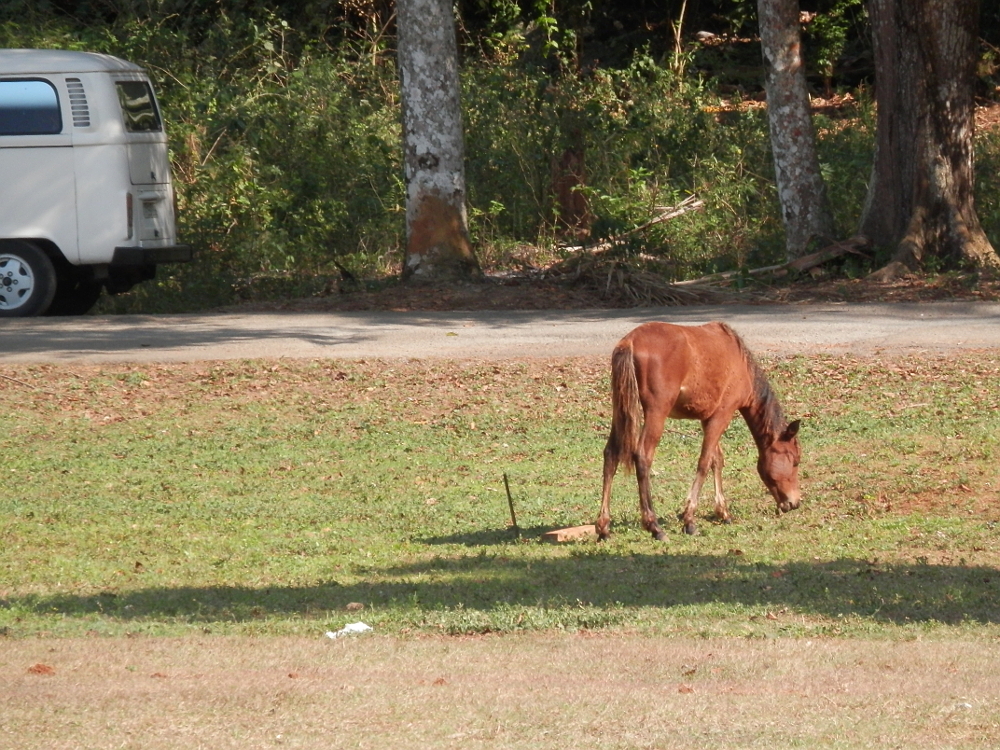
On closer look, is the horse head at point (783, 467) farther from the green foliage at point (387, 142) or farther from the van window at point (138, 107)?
the van window at point (138, 107)

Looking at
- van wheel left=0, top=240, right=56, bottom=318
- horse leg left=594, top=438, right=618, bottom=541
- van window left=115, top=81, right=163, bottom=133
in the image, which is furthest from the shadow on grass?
van window left=115, top=81, right=163, bottom=133

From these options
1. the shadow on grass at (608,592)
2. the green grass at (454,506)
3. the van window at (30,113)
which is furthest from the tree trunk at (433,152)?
the shadow on grass at (608,592)

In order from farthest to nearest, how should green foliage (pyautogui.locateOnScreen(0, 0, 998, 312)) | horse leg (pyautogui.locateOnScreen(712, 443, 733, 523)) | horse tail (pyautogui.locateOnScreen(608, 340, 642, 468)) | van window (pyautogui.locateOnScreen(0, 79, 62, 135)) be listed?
green foliage (pyautogui.locateOnScreen(0, 0, 998, 312)), van window (pyautogui.locateOnScreen(0, 79, 62, 135)), horse leg (pyautogui.locateOnScreen(712, 443, 733, 523)), horse tail (pyautogui.locateOnScreen(608, 340, 642, 468))

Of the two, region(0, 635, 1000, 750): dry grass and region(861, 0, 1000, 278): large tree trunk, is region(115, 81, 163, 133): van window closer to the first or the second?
region(861, 0, 1000, 278): large tree trunk

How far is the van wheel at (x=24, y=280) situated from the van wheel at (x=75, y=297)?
108 cm

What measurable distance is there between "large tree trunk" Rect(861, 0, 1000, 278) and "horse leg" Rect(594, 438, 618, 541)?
10.3m

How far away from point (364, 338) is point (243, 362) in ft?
5.75

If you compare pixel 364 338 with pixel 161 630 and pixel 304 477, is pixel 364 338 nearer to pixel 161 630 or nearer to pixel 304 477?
pixel 304 477

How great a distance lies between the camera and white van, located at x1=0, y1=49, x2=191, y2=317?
16.5 meters

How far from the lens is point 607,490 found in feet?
27.6

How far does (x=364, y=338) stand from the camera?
15211mm

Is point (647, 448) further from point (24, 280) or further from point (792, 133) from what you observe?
point (792, 133)

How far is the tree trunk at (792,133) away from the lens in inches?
760

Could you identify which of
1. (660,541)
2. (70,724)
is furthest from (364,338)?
(70,724)
